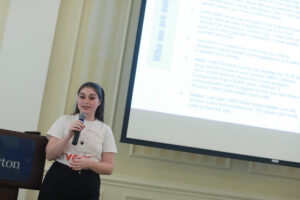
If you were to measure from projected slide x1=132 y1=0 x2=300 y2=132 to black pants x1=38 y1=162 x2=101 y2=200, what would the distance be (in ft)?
4.02

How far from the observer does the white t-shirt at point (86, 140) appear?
6.76ft

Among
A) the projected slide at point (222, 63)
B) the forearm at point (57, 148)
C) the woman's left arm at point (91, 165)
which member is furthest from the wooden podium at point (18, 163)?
the projected slide at point (222, 63)

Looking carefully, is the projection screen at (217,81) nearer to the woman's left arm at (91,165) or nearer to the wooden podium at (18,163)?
the woman's left arm at (91,165)

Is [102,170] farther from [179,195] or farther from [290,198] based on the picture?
[290,198]

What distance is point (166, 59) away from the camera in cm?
320

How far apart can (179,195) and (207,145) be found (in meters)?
0.51

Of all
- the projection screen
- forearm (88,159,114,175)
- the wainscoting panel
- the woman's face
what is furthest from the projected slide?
forearm (88,159,114,175)

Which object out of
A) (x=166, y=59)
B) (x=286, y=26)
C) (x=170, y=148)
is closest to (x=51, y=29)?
(x=166, y=59)

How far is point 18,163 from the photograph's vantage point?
1928 mm

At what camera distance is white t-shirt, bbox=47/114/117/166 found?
6.76ft

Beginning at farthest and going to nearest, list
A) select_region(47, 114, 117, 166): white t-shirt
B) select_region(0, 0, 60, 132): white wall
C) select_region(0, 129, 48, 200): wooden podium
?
select_region(0, 0, 60, 132): white wall < select_region(47, 114, 117, 166): white t-shirt < select_region(0, 129, 48, 200): wooden podium

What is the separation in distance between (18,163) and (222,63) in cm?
199

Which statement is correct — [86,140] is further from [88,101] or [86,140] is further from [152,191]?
[152,191]

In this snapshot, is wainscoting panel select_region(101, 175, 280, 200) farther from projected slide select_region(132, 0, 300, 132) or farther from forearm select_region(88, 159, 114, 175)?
forearm select_region(88, 159, 114, 175)
